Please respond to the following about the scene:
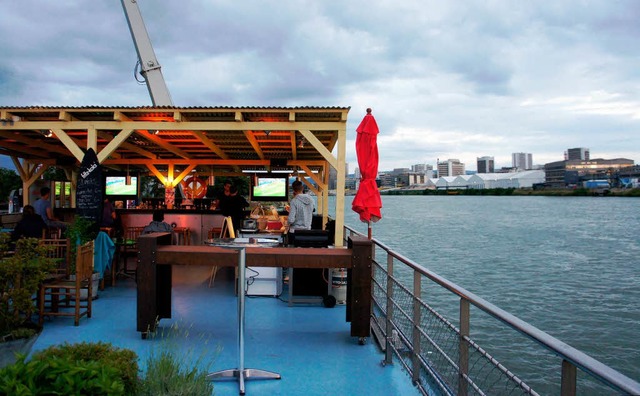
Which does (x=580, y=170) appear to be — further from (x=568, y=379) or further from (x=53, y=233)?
(x=568, y=379)

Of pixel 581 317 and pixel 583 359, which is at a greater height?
pixel 583 359

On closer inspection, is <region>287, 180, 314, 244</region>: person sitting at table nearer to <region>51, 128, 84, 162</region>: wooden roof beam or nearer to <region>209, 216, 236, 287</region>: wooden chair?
<region>209, 216, 236, 287</region>: wooden chair

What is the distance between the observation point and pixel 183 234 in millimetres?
10070

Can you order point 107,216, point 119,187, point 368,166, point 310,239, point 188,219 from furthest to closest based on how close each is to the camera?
point 119,187
point 188,219
point 107,216
point 310,239
point 368,166

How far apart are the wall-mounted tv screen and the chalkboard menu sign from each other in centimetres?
694

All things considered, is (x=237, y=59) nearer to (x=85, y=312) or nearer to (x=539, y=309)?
(x=539, y=309)

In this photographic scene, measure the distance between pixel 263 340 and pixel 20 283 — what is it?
87.2 inches

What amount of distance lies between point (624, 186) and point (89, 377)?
381ft

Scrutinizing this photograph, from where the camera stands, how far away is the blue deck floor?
3.52m

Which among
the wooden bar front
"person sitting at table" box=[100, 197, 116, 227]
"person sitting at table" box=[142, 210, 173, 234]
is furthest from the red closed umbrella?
"person sitting at table" box=[100, 197, 116, 227]

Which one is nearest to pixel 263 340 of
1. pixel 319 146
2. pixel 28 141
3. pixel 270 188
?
pixel 319 146

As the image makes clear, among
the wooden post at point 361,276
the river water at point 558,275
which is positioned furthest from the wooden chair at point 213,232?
the river water at point 558,275

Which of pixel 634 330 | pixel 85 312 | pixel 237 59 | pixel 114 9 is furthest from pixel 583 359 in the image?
pixel 237 59

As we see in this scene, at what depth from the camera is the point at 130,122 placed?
296 inches
